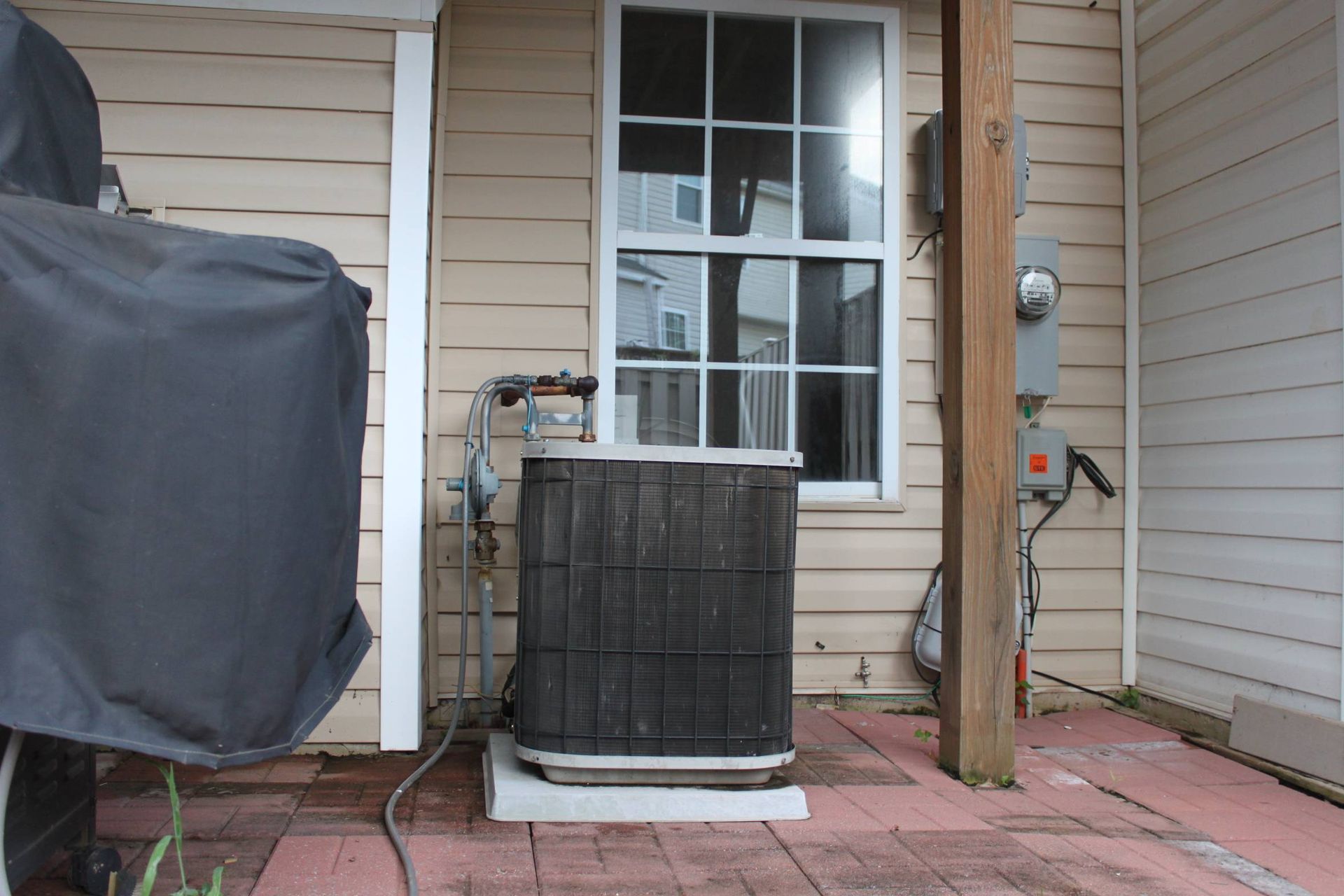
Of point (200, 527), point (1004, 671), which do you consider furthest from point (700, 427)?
point (200, 527)

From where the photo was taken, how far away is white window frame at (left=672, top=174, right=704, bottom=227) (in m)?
3.36

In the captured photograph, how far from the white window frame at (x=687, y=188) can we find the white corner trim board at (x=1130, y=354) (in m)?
1.58

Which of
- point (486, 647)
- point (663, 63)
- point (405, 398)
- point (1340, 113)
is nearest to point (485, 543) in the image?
point (486, 647)

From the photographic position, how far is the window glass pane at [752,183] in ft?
11.1

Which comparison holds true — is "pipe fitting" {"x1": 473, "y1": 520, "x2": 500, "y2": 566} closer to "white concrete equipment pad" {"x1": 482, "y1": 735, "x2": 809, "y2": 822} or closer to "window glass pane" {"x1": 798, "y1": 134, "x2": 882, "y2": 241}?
"white concrete equipment pad" {"x1": 482, "y1": 735, "x2": 809, "y2": 822}

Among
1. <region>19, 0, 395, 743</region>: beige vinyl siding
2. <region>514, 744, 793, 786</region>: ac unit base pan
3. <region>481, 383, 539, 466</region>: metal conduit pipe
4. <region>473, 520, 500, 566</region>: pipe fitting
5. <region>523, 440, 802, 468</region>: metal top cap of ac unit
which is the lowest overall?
<region>514, 744, 793, 786</region>: ac unit base pan

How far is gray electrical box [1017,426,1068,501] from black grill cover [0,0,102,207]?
2864 mm

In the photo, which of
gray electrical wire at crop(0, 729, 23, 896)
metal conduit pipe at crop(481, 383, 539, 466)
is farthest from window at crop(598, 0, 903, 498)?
gray electrical wire at crop(0, 729, 23, 896)

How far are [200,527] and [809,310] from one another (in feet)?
7.88

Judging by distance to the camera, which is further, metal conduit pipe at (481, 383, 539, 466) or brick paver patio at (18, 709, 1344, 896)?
metal conduit pipe at (481, 383, 539, 466)

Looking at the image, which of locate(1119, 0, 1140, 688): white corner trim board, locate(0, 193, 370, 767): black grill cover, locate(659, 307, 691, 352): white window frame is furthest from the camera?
locate(1119, 0, 1140, 688): white corner trim board

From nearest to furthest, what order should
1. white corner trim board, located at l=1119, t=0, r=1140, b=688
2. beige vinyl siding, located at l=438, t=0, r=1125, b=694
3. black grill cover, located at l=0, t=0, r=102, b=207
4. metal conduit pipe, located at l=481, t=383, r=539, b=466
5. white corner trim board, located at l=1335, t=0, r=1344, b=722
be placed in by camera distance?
black grill cover, located at l=0, t=0, r=102, b=207, white corner trim board, located at l=1335, t=0, r=1344, b=722, metal conduit pipe, located at l=481, t=383, r=539, b=466, beige vinyl siding, located at l=438, t=0, r=1125, b=694, white corner trim board, located at l=1119, t=0, r=1140, b=688

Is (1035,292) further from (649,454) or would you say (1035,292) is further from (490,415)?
(490,415)

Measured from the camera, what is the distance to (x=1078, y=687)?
3.53m
